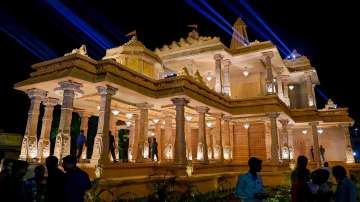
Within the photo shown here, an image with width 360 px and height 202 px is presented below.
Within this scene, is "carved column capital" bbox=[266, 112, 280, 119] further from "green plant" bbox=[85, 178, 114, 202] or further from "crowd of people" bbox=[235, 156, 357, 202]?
"crowd of people" bbox=[235, 156, 357, 202]

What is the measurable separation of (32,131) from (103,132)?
3.40m

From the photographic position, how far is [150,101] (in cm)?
1644

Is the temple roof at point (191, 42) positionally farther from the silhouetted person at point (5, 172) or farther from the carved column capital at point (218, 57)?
the silhouetted person at point (5, 172)

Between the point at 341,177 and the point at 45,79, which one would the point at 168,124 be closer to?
the point at 45,79

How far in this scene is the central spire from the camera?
2534cm

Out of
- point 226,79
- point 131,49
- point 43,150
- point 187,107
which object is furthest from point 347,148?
point 43,150

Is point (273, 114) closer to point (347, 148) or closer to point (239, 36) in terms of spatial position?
point (239, 36)

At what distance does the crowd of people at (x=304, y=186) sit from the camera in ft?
16.4

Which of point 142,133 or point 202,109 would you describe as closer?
point 142,133

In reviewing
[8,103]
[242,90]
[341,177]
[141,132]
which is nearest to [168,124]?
[141,132]

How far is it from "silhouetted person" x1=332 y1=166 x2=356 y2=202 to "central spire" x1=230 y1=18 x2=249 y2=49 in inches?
810

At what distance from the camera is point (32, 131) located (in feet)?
43.4

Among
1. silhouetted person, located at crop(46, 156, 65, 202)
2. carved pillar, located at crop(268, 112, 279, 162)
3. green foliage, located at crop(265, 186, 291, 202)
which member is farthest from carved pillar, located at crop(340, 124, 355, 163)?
silhouetted person, located at crop(46, 156, 65, 202)

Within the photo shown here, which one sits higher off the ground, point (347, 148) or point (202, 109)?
point (202, 109)
